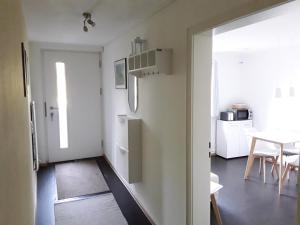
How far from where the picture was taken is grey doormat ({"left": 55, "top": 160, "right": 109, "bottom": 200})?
11.4 ft

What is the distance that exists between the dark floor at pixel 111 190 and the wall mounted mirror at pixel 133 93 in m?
1.20

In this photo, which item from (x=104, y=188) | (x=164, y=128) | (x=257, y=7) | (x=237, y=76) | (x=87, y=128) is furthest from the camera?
(x=237, y=76)

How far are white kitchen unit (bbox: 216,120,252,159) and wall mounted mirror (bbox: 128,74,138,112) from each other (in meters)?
2.58

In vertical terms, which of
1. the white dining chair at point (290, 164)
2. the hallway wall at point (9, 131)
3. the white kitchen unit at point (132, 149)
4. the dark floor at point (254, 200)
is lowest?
the dark floor at point (254, 200)

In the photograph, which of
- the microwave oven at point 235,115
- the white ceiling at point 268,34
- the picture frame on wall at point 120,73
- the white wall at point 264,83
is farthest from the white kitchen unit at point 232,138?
the picture frame on wall at point 120,73

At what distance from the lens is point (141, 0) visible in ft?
7.02

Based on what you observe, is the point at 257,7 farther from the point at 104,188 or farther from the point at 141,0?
the point at 104,188

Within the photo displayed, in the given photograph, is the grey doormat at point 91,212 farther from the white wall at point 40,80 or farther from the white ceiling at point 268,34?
the white ceiling at point 268,34

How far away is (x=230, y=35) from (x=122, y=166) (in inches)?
95.4

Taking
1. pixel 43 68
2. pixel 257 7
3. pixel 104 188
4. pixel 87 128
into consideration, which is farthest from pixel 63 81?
pixel 257 7

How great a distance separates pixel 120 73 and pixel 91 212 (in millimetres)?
1926

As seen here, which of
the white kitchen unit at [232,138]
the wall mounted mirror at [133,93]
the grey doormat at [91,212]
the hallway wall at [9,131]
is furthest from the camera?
the white kitchen unit at [232,138]

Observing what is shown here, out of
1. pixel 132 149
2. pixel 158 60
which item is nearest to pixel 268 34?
pixel 158 60

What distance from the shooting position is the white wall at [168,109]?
1.79 meters
